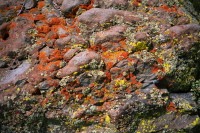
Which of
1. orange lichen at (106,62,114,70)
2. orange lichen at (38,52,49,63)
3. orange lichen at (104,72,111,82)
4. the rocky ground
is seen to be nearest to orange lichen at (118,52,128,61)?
the rocky ground

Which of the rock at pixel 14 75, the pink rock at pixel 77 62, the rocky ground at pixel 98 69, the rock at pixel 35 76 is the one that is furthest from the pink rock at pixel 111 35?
the rock at pixel 14 75

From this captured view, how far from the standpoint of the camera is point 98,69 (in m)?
2.18

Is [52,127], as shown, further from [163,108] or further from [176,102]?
[176,102]

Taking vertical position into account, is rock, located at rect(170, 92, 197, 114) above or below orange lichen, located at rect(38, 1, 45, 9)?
below

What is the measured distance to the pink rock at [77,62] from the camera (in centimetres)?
213

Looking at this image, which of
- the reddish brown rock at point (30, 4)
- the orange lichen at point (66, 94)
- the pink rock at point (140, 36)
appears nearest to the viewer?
the orange lichen at point (66, 94)

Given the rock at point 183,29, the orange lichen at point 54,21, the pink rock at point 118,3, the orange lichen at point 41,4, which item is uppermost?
the orange lichen at point 41,4

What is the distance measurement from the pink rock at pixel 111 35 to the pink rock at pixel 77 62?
0.90ft

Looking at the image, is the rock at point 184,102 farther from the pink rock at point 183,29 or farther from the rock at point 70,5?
the rock at point 70,5

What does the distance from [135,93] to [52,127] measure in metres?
1.13

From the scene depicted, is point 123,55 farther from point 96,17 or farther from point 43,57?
point 43,57

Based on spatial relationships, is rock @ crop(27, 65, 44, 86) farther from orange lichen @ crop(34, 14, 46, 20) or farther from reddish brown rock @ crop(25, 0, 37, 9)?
reddish brown rock @ crop(25, 0, 37, 9)

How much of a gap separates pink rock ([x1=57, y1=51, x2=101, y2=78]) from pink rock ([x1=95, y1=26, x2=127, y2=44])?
276mm

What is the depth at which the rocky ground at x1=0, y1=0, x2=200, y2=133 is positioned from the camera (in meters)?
2.11
